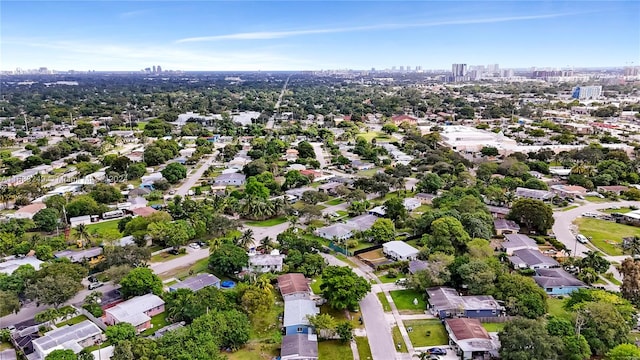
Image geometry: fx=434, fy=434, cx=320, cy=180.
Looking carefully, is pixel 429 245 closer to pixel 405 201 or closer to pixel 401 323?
pixel 401 323

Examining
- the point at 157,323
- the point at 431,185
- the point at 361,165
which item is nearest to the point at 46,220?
the point at 157,323

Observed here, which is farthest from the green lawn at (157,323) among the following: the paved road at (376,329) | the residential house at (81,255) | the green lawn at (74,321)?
the paved road at (376,329)

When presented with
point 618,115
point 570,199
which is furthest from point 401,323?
point 618,115

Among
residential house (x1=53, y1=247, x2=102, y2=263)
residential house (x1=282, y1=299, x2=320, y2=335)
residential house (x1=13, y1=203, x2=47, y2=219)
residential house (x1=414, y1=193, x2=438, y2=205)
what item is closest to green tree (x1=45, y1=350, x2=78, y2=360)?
residential house (x1=282, y1=299, x2=320, y2=335)

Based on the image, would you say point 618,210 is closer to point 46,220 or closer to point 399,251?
point 399,251

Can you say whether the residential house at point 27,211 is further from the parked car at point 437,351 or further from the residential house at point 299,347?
the parked car at point 437,351

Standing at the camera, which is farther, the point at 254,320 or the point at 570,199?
the point at 570,199

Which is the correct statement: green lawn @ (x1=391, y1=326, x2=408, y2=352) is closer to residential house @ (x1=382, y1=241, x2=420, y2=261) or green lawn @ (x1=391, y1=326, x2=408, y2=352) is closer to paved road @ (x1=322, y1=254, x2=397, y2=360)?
paved road @ (x1=322, y1=254, x2=397, y2=360)
